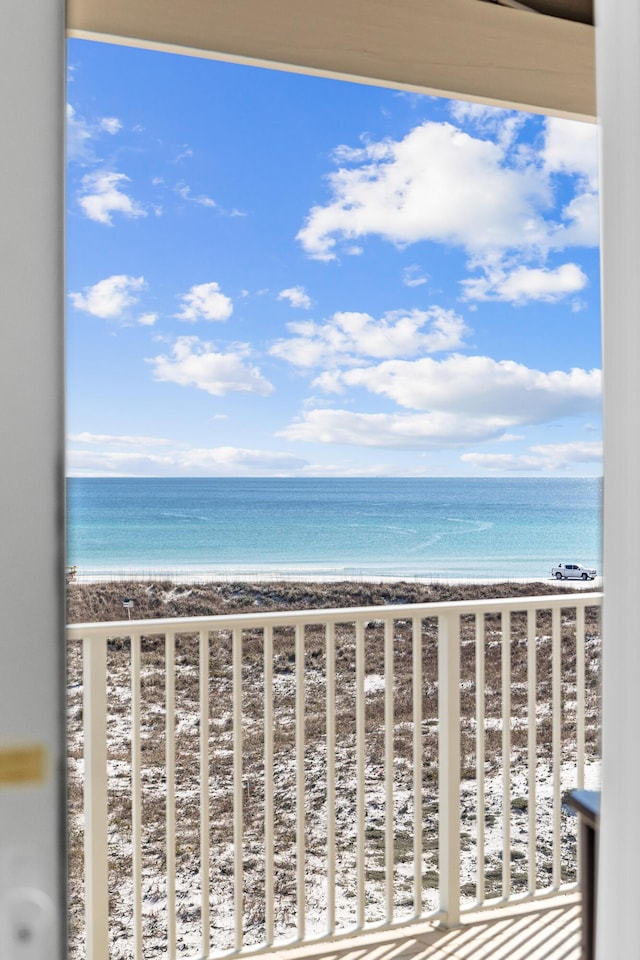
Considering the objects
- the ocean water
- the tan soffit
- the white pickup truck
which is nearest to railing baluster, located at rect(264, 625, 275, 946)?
the tan soffit

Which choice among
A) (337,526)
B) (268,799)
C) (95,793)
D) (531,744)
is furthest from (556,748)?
→ (337,526)

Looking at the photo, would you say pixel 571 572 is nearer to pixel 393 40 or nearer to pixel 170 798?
pixel 170 798

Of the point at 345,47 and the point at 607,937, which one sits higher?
the point at 345,47

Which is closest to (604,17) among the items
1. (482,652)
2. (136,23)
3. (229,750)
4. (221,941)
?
(136,23)

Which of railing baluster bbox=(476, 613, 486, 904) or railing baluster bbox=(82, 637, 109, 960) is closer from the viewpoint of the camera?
railing baluster bbox=(82, 637, 109, 960)

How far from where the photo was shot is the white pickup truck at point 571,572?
12.9 metres

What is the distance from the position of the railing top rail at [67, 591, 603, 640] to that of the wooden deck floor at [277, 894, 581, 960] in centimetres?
90

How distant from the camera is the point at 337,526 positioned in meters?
15.4

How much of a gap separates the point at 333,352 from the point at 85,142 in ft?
20.4

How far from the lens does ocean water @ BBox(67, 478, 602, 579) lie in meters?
14.3

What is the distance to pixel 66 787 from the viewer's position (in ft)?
2.27

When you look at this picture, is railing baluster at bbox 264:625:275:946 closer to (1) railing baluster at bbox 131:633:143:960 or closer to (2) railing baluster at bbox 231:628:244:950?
(2) railing baluster at bbox 231:628:244:950

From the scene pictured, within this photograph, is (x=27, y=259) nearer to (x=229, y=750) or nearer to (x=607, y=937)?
(x=607, y=937)

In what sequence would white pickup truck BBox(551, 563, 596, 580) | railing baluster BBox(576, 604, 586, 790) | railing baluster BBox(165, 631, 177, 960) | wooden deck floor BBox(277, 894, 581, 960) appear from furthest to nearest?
1. white pickup truck BBox(551, 563, 596, 580)
2. railing baluster BBox(576, 604, 586, 790)
3. wooden deck floor BBox(277, 894, 581, 960)
4. railing baluster BBox(165, 631, 177, 960)
